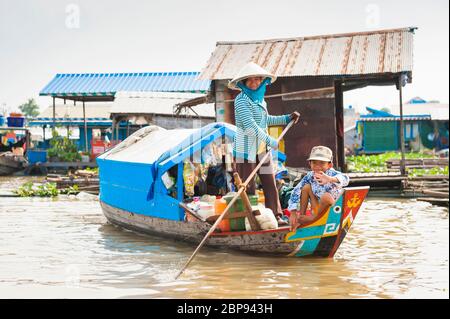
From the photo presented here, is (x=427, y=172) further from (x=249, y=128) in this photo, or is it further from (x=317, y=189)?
(x=317, y=189)

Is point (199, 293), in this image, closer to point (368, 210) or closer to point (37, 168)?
point (368, 210)

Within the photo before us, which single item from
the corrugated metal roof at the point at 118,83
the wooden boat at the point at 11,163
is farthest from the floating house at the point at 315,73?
the wooden boat at the point at 11,163

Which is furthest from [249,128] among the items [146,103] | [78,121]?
[78,121]

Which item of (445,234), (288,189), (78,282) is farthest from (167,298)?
(445,234)

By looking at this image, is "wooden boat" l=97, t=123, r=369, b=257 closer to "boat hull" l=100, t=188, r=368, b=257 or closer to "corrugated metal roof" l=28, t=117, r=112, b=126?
"boat hull" l=100, t=188, r=368, b=257

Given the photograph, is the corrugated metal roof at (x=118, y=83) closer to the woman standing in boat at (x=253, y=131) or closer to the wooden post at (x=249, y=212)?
the woman standing in boat at (x=253, y=131)

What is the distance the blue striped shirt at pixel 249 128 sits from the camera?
648 centimetres

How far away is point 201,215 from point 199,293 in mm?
1743

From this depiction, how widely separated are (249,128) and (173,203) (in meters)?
1.40

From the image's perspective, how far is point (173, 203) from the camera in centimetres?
718

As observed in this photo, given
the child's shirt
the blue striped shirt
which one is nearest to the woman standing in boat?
the blue striped shirt

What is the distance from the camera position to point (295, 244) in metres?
6.18

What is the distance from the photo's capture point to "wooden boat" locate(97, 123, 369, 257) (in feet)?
19.9

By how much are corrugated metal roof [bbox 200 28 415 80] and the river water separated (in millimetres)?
5066
